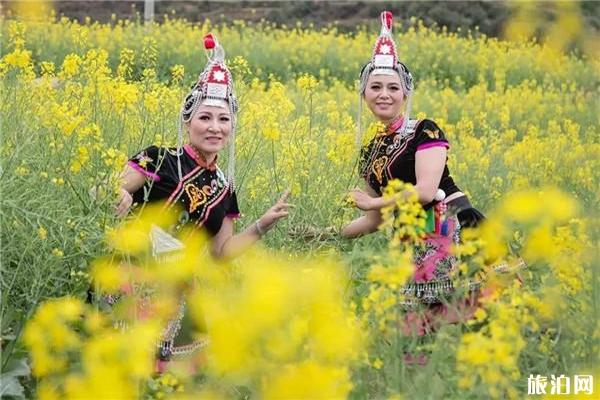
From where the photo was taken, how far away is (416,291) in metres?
3.85

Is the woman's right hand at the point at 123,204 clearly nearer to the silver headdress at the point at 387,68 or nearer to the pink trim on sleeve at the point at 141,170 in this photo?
the pink trim on sleeve at the point at 141,170

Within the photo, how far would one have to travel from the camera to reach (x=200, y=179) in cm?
366

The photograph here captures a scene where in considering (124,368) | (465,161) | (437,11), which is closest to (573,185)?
(465,161)

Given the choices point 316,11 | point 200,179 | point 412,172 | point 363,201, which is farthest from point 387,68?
point 316,11

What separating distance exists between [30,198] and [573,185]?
3.19 meters

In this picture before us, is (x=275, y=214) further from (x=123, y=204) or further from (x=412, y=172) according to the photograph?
(x=412, y=172)

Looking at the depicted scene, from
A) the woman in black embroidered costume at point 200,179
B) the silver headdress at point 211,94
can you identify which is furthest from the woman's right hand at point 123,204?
the silver headdress at point 211,94

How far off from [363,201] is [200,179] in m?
0.54

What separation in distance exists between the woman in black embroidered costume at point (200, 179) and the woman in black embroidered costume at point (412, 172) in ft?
1.41

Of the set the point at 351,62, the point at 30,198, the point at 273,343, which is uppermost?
the point at 351,62

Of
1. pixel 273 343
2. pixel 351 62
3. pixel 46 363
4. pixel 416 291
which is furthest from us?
pixel 351 62

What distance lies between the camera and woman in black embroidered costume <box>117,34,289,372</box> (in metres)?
3.56

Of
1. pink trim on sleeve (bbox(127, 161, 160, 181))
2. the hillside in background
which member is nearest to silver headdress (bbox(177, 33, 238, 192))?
pink trim on sleeve (bbox(127, 161, 160, 181))

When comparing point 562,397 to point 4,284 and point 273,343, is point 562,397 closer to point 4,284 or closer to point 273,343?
point 273,343
